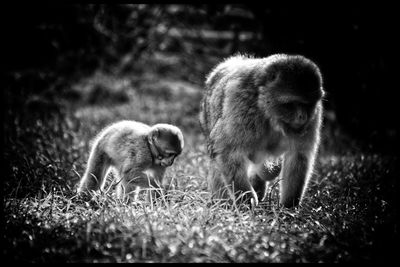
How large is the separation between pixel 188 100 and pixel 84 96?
284 centimetres

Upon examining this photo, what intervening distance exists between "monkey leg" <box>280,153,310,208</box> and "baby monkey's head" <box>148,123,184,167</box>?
44.3 inches

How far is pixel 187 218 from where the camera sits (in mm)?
3762

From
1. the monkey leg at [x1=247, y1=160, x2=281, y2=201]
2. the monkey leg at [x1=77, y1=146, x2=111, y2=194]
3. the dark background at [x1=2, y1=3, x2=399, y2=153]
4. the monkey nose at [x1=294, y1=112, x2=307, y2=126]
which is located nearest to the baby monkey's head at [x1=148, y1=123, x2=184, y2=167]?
the monkey leg at [x1=77, y1=146, x2=111, y2=194]

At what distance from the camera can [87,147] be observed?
253 inches

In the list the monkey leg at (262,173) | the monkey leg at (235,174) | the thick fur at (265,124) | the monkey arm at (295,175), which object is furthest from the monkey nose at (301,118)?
the monkey leg at (262,173)

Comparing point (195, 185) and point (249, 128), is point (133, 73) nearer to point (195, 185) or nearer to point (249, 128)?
→ point (195, 185)

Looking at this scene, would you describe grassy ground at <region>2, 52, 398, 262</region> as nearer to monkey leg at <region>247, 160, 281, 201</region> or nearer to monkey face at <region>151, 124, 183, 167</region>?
monkey leg at <region>247, 160, 281, 201</region>

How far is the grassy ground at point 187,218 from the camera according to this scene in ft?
10.6

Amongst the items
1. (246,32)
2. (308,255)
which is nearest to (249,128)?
(308,255)

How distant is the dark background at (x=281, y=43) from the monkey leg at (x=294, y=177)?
261 cm

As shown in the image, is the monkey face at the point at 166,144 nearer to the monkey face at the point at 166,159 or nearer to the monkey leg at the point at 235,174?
the monkey face at the point at 166,159

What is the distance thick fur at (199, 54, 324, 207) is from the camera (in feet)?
12.6

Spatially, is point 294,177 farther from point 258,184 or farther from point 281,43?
point 281,43

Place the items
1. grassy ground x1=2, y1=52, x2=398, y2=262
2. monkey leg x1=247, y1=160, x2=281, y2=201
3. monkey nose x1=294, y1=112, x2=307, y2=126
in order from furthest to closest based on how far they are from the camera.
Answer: monkey leg x1=247, y1=160, x2=281, y2=201, monkey nose x1=294, y1=112, x2=307, y2=126, grassy ground x1=2, y1=52, x2=398, y2=262
